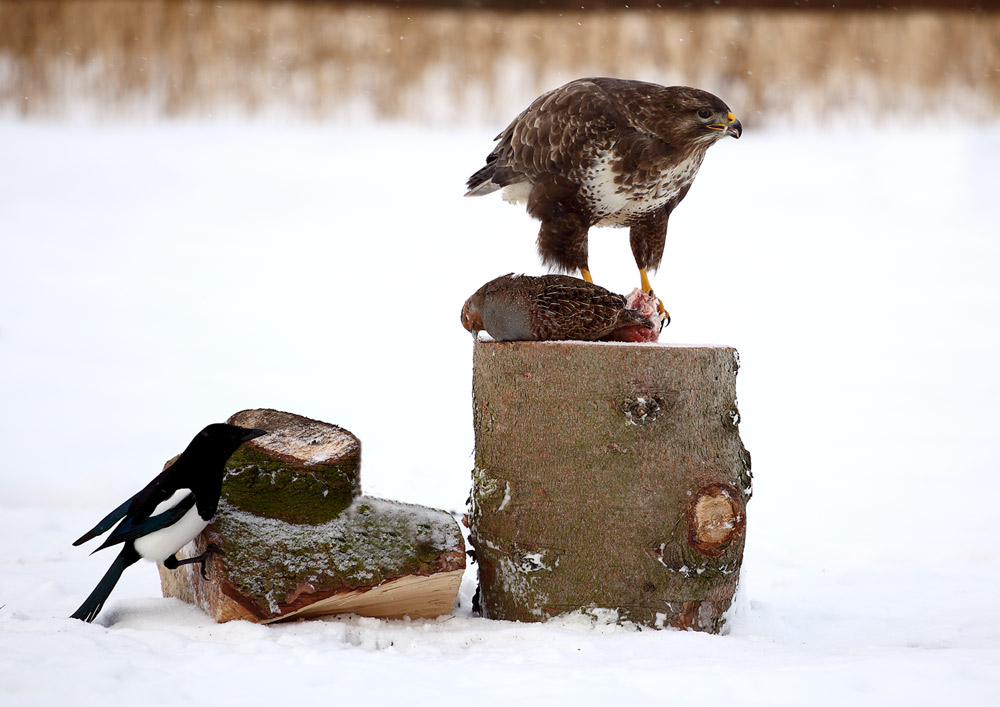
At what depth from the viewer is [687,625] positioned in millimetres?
2629

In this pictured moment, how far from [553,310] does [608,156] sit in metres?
0.71

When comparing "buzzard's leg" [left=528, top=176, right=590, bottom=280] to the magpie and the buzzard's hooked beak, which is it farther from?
the magpie

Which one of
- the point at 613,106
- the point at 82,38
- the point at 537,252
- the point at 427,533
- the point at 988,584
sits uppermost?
the point at 82,38

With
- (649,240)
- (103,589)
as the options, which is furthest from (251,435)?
(649,240)

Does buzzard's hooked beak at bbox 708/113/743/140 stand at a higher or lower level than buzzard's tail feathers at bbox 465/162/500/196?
higher

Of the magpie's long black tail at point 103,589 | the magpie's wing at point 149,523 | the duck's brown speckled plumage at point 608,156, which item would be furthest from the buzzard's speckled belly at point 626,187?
the magpie's long black tail at point 103,589

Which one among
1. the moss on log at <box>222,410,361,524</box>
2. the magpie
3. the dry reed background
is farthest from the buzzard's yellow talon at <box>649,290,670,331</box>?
the dry reed background

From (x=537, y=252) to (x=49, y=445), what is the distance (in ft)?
10.5

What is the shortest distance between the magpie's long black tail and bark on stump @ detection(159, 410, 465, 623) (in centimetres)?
17

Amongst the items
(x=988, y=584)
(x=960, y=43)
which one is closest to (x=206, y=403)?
(x=988, y=584)

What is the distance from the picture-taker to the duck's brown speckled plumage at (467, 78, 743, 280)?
3025mm

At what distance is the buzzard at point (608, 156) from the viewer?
9.93ft

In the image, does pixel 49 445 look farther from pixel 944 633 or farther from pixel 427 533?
pixel 944 633

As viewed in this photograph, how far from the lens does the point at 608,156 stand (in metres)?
3.06
